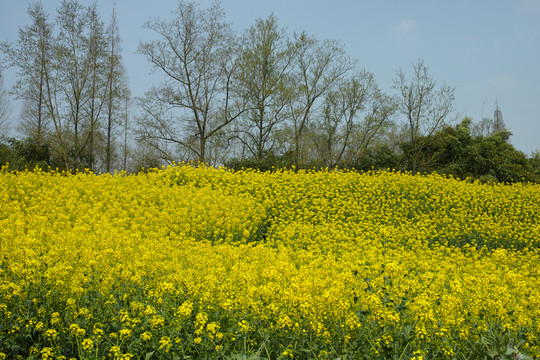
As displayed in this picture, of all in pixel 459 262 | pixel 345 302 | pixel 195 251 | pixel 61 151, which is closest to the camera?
pixel 345 302

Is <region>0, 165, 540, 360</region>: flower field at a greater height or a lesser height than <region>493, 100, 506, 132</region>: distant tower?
lesser

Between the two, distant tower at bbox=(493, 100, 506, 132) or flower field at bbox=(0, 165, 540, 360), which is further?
distant tower at bbox=(493, 100, 506, 132)

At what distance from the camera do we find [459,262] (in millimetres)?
8117

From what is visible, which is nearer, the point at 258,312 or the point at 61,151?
the point at 258,312

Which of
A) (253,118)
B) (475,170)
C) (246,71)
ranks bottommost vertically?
(475,170)

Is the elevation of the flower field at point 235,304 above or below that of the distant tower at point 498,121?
below

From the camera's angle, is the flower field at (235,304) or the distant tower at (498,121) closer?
the flower field at (235,304)

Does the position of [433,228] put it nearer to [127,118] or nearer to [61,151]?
[61,151]

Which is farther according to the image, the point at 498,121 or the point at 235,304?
the point at 498,121

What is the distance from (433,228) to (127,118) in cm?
2235

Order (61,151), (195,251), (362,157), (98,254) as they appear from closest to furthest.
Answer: (98,254) → (195,251) → (61,151) → (362,157)

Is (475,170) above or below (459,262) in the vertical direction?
above

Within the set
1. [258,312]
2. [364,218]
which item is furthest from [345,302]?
[364,218]

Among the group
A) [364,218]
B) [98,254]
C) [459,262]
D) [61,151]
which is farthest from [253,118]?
[98,254]
